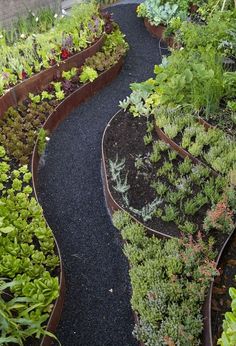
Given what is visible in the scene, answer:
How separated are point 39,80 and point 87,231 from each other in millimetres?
2681

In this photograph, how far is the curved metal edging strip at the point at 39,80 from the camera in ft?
17.4

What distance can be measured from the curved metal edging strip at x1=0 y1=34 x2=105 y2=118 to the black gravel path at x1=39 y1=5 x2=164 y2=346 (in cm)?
65

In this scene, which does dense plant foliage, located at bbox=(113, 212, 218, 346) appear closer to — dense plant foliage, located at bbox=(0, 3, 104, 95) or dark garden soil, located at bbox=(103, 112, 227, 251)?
dark garden soil, located at bbox=(103, 112, 227, 251)

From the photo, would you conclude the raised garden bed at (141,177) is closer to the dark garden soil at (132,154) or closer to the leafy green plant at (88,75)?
the dark garden soil at (132,154)

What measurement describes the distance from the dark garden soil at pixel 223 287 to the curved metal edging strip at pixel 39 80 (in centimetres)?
335

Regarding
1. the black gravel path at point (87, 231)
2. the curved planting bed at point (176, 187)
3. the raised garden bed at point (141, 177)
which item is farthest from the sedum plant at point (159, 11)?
the raised garden bed at point (141, 177)

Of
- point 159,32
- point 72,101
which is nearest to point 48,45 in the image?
point 72,101

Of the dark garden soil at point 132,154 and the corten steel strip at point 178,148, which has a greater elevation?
the corten steel strip at point 178,148

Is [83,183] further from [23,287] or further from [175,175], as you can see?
[23,287]

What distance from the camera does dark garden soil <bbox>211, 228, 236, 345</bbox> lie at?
122 inches

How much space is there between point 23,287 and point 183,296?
4.30ft

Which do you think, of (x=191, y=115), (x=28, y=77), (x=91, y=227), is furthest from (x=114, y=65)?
(x=91, y=227)

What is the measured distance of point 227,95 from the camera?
17.0 feet

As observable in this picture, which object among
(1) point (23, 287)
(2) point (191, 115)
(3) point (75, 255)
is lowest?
(3) point (75, 255)
